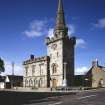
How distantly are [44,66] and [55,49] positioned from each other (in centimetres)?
639

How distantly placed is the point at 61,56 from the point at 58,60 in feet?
4.69

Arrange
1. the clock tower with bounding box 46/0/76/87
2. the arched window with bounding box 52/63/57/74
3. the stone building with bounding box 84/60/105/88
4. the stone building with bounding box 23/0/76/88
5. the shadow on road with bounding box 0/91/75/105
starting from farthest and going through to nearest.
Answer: the stone building with bounding box 84/60/105/88, the arched window with bounding box 52/63/57/74, the stone building with bounding box 23/0/76/88, the clock tower with bounding box 46/0/76/87, the shadow on road with bounding box 0/91/75/105

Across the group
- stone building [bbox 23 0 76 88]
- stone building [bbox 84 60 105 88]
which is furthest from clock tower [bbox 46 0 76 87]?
stone building [bbox 84 60 105 88]

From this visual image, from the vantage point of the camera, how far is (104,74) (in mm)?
77562

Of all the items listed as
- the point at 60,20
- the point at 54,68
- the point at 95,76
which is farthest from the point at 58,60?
the point at 95,76

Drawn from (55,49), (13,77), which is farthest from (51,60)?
(13,77)

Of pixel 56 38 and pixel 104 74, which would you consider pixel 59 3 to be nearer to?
pixel 56 38

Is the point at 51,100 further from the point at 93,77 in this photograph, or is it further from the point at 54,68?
the point at 93,77

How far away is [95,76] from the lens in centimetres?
7944

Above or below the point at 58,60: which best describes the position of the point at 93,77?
below

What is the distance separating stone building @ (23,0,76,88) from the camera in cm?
7232

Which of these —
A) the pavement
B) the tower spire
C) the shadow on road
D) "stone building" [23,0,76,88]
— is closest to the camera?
the pavement

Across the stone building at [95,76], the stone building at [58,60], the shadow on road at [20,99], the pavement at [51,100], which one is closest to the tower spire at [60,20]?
the stone building at [58,60]

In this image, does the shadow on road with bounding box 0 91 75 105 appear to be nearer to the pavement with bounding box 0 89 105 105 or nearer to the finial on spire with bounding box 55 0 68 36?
the pavement with bounding box 0 89 105 105
